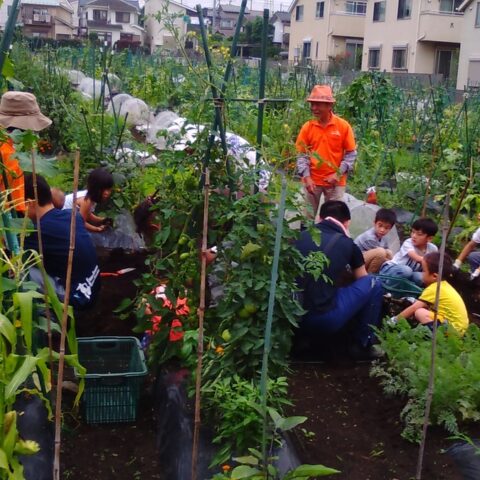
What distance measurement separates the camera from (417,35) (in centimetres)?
3519

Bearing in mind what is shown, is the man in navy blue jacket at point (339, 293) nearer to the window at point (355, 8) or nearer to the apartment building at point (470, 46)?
the apartment building at point (470, 46)

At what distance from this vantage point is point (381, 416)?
3.65 metres

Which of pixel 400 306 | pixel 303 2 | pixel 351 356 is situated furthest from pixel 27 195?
pixel 303 2

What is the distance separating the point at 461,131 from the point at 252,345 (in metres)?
6.79

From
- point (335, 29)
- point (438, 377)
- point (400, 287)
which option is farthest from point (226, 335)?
point (335, 29)

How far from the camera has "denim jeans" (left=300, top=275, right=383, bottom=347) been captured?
4.18 m

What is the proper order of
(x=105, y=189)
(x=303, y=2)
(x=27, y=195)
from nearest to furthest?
(x=27, y=195) → (x=105, y=189) → (x=303, y=2)

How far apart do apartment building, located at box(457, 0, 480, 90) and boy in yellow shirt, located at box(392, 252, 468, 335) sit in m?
27.7

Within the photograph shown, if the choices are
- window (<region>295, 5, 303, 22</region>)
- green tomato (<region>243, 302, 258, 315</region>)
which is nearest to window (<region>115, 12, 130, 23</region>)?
window (<region>295, 5, 303, 22</region>)

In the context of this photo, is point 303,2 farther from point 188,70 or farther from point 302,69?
point 188,70

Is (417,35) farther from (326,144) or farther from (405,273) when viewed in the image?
(405,273)

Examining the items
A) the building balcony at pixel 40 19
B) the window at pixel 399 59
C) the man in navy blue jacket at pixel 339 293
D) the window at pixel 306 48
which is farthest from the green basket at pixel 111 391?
the building balcony at pixel 40 19

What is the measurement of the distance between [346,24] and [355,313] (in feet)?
138

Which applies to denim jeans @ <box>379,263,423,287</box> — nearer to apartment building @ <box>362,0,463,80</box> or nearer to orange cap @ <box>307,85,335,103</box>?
orange cap @ <box>307,85,335,103</box>
